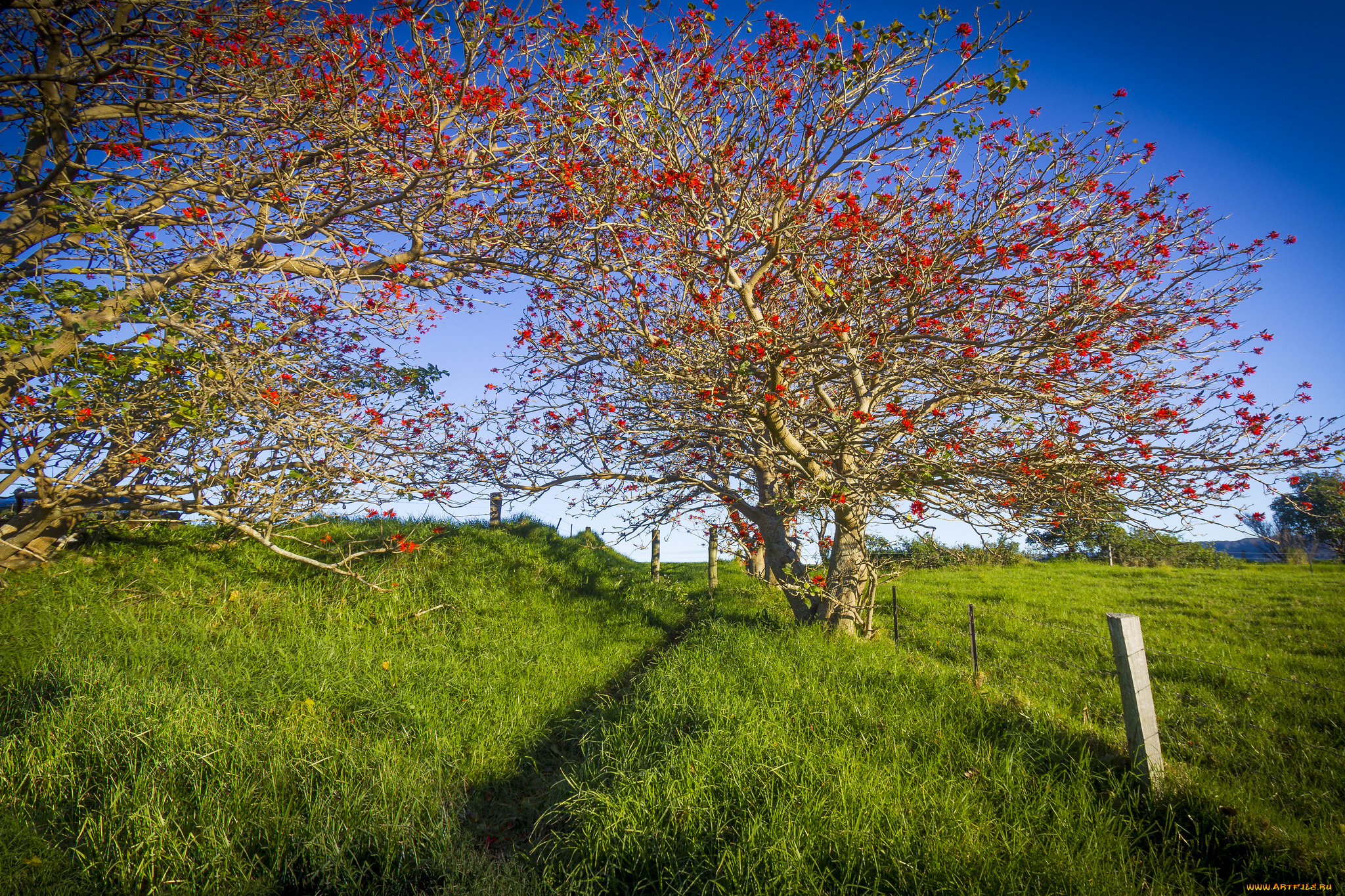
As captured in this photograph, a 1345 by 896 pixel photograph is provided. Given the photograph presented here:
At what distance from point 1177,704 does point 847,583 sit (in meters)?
3.73

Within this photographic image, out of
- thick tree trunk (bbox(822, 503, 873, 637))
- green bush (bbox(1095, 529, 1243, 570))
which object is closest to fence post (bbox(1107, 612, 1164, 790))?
thick tree trunk (bbox(822, 503, 873, 637))

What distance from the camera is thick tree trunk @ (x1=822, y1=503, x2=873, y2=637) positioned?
7.28 meters

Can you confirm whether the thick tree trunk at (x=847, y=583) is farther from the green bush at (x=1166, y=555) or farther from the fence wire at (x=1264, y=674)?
the green bush at (x=1166, y=555)

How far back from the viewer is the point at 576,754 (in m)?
4.65

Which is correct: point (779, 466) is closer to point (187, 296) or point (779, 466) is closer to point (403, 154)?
point (403, 154)

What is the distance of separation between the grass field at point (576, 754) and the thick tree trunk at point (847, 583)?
94 cm

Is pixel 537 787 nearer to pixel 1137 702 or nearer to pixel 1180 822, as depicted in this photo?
pixel 1180 822

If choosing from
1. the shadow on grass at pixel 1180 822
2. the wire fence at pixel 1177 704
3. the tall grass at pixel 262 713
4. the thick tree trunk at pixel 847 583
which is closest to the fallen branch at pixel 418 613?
the tall grass at pixel 262 713

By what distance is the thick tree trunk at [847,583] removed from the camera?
7.28m

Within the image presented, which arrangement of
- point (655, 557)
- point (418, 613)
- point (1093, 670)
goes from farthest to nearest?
point (655, 557) → point (418, 613) → point (1093, 670)

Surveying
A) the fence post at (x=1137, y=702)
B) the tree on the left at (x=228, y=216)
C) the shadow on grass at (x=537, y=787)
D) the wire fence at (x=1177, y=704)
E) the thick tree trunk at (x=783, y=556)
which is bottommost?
the shadow on grass at (x=537, y=787)

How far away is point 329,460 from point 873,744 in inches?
262

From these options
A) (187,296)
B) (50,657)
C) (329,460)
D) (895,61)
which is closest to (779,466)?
(895,61)

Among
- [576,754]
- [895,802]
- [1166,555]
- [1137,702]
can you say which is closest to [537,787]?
[576,754]
